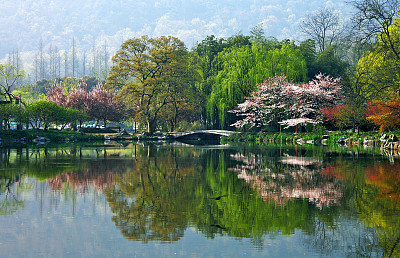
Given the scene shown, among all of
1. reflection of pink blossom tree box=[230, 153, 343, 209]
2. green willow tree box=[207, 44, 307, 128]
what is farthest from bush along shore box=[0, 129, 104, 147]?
reflection of pink blossom tree box=[230, 153, 343, 209]

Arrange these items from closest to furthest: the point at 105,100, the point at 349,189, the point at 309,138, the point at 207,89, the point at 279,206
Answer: the point at 279,206 → the point at 349,189 → the point at 309,138 → the point at 207,89 → the point at 105,100

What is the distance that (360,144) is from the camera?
1294 inches

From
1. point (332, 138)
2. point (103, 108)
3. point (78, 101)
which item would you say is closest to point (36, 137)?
point (78, 101)

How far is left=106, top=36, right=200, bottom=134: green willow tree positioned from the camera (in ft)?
160

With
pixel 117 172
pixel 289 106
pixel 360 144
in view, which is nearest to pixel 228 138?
pixel 289 106

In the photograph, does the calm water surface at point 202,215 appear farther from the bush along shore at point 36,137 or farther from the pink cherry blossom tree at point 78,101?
the pink cherry blossom tree at point 78,101

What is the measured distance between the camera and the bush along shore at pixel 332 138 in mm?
29000

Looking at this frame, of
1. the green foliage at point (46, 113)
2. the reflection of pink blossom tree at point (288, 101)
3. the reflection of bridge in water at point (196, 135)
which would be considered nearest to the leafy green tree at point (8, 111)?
the green foliage at point (46, 113)

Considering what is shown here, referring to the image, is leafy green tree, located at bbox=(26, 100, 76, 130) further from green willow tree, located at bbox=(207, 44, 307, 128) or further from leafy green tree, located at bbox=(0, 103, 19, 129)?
green willow tree, located at bbox=(207, 44, 307, 128)

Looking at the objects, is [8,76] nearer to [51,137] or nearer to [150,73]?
[51,137]

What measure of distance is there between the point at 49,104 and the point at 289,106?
84.8 feet

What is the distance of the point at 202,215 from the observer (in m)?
7.88

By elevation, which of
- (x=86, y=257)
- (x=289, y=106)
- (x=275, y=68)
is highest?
(x=275, y=68)

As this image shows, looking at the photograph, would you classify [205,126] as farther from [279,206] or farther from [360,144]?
[279,206]
